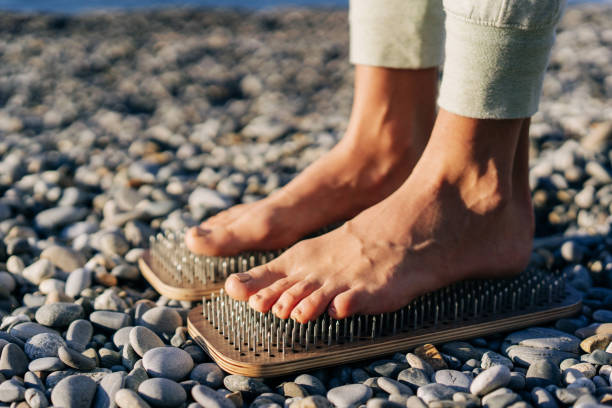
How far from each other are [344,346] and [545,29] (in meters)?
0.88

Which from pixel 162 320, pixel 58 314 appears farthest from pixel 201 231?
pixel 58 314

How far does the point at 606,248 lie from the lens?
7.36 feet

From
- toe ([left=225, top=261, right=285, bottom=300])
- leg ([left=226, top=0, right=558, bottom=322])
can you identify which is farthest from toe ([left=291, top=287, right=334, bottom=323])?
toe ([left=225, top=261, right=285, bottom=300])

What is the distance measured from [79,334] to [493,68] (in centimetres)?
123

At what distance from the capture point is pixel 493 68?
1559 millimetres

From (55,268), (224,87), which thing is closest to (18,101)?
(224,87)

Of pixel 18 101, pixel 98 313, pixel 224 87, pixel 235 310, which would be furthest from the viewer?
pixel 224 87

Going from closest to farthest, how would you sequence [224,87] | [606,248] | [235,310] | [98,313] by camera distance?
[235,310]
[98,313]
[606,248]
[224,87]

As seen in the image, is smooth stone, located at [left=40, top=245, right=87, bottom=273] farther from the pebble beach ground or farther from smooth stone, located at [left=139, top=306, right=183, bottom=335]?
smooth stone, located at [left=139, top=306, right=183, bottom=335]

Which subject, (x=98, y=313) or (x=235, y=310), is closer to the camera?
(x=235, y=310)

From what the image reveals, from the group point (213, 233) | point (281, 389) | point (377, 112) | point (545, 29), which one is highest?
point (545, 29)

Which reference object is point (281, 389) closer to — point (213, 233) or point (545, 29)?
point (213, 233)

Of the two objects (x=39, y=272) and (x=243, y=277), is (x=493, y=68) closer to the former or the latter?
(x=243, y=277)

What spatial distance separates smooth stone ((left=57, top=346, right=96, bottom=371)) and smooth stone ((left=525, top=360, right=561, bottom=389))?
0.99 meters
